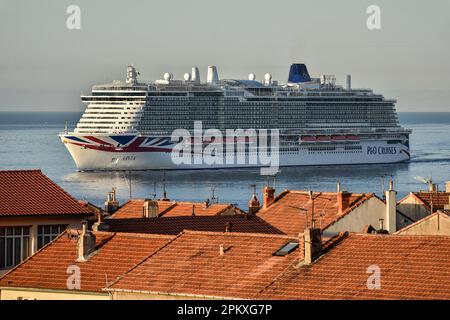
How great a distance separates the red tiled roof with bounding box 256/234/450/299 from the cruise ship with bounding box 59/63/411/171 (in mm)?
95183

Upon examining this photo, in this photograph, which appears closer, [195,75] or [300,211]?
[300,211]

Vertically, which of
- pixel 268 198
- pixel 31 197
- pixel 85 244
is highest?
pixel 31 197

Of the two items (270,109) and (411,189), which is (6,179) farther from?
(270,109)

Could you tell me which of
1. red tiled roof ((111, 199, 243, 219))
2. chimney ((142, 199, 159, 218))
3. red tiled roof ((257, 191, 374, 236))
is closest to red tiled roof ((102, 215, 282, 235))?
red tiled roof ((257, 191, 374, 236))

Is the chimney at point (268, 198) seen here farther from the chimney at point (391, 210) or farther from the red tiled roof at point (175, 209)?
the chimney at point (391, 210)

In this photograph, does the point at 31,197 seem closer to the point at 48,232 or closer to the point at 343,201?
the point at 48,232

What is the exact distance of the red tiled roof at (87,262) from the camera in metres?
21.9

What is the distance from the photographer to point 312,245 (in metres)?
20.0

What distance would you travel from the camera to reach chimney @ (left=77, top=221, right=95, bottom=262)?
2255cm

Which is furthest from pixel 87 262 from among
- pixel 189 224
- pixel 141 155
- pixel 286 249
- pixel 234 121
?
pixel 234 121

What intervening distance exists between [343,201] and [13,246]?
836 centimetres

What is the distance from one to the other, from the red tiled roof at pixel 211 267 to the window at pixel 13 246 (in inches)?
133

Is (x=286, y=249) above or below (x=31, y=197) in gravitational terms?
below

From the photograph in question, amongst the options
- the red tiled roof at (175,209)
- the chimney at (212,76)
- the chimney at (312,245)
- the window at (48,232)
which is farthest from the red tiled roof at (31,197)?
the chimney at (212,76)
